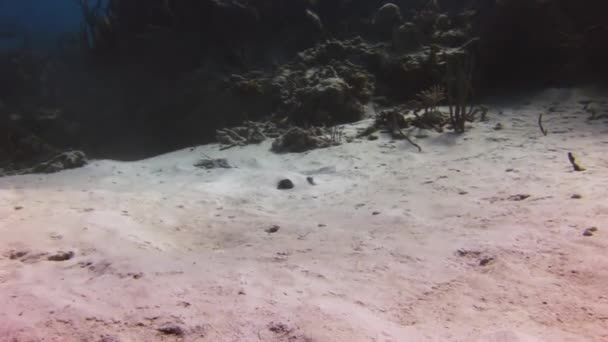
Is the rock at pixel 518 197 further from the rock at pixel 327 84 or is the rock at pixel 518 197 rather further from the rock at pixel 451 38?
the rock at pixel 451 38

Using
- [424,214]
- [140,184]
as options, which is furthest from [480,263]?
[140,184]

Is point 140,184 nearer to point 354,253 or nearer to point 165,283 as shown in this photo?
point 165,283

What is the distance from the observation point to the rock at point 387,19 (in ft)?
32.9

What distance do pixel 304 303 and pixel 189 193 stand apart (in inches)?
129

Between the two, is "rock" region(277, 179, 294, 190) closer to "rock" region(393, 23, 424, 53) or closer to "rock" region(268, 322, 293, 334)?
"rock" region(268, 322, 293, 334)

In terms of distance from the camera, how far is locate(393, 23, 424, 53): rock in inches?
353

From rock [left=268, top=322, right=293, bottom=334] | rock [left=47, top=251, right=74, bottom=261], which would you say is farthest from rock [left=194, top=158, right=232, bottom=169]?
rock [left=268, top=322, right=293, bottom=334]

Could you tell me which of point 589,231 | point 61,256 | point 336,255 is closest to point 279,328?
point 336,255

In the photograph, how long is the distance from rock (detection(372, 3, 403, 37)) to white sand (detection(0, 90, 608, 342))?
240 inches

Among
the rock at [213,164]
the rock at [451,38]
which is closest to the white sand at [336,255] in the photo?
the rock at [213,164]

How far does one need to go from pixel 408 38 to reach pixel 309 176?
5.81 metres

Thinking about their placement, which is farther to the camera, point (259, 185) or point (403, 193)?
point (259, 185)

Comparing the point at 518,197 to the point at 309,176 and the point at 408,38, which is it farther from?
the point at 408,38

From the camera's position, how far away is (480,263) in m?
2.18
